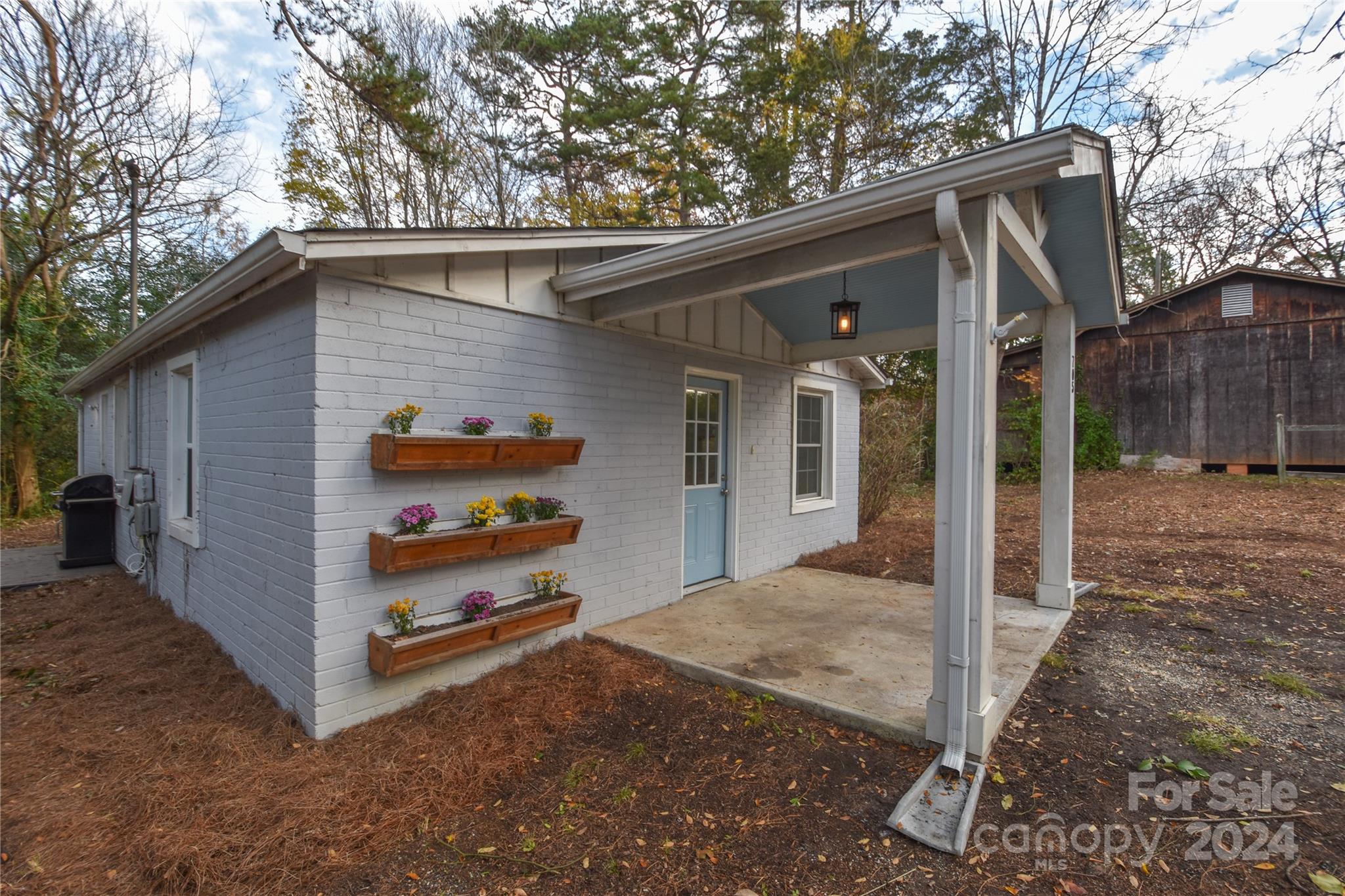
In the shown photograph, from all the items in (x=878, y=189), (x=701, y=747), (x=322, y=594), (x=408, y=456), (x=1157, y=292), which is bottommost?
(x=701, y=747)

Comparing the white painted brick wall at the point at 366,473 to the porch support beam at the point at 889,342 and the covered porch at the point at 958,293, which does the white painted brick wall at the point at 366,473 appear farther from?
the porch support beam at the point at 889,342

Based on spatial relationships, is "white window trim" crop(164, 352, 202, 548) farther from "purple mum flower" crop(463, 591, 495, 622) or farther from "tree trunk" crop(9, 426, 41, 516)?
"tree trunk" crop(9, 426, 41, 516)

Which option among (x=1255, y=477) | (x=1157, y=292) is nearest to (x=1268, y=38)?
(x=1255, y=477)

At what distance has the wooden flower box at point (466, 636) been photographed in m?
2.82

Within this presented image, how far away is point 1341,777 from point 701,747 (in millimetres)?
2639

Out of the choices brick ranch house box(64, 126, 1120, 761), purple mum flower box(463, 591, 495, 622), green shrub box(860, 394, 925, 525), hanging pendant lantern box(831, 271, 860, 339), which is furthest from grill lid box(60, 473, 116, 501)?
green shrub box(860, 394, 925, 525)

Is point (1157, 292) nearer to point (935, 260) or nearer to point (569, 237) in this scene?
point (935, 260)

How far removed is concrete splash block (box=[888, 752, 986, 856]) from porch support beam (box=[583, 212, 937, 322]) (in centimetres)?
221

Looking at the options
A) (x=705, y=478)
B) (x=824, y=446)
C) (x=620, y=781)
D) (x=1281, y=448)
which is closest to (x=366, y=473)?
(x=620, y=781)

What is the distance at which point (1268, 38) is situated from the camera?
334cm

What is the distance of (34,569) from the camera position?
6.28 meters

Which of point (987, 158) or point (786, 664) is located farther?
point (786, 664)

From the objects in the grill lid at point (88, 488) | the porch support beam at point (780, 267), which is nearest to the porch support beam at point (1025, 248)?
the porch support beam at point (780, 267)

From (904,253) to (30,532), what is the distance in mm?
12626
